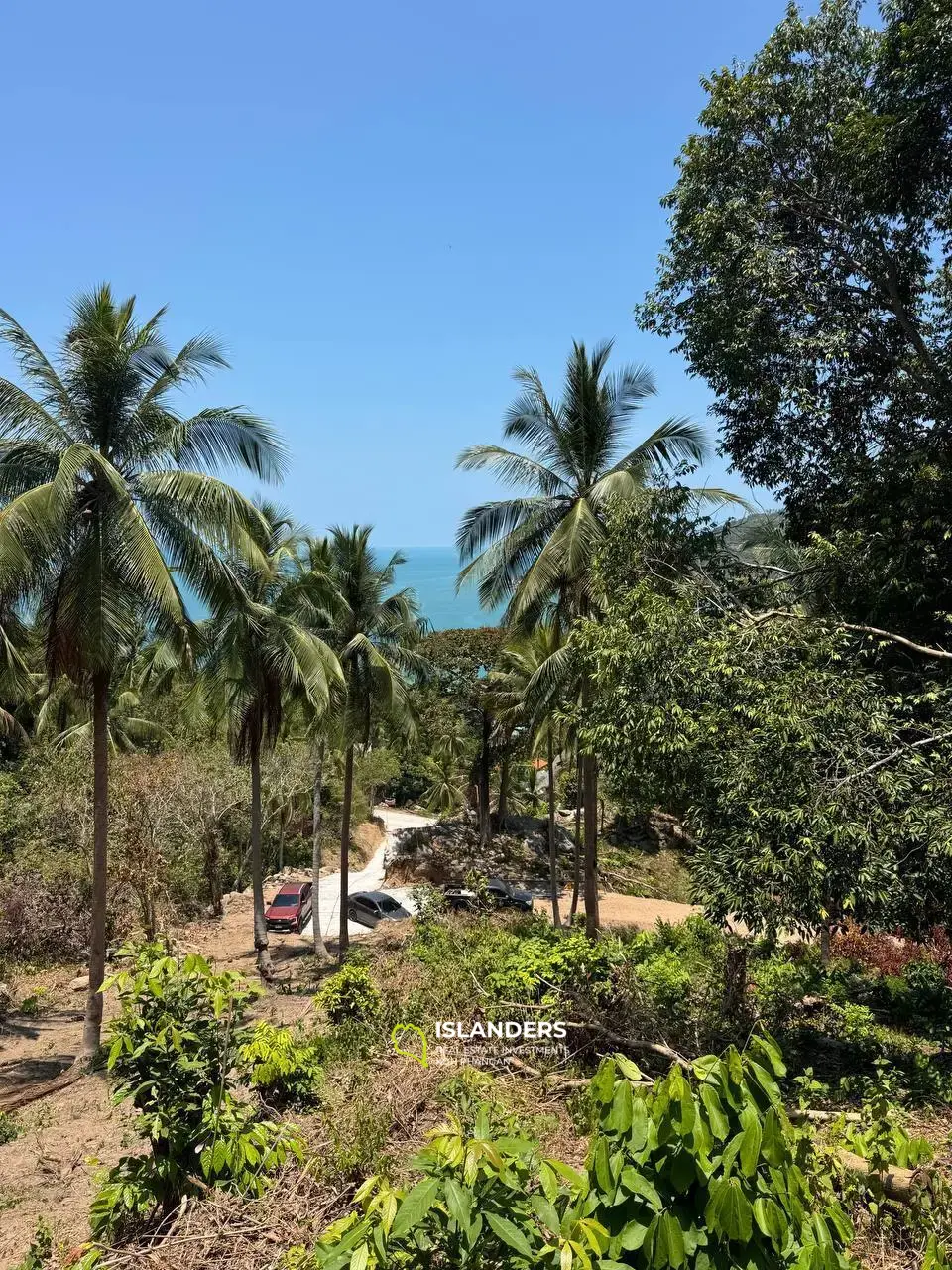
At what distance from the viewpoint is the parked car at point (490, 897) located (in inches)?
444

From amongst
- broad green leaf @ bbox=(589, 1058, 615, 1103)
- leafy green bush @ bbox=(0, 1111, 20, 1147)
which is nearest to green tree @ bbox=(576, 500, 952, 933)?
broad green leaf @ bbox=(589, 1058, 615, 1103)

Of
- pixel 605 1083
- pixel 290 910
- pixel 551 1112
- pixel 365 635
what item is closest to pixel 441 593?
pixel 290 910

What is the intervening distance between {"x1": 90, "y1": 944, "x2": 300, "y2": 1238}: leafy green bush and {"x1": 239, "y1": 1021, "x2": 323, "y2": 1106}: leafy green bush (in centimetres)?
72

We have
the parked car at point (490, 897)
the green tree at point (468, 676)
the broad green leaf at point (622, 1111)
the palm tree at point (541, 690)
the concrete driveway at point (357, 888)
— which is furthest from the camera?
the green tree at point (468, 676)

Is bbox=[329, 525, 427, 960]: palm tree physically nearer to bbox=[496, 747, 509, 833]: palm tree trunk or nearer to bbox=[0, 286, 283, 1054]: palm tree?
bbox=[0, 286, 283, 1054]: palm tree

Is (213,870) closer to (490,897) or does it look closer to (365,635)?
(365,635)

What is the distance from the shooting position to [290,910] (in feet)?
72.0

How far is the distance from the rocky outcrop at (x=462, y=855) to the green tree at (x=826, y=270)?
59.6 feet

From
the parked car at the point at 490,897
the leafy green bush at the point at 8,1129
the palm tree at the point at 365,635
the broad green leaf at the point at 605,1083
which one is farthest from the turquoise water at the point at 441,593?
the broad green leaf at the point at 605,1083

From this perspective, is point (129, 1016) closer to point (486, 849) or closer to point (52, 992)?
point (52, 992)

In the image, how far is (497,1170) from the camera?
8.17 ft

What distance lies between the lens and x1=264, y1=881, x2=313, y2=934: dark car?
21.7m

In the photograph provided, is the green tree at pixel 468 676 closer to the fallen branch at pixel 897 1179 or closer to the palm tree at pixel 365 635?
the palm tree at pixel 365 635

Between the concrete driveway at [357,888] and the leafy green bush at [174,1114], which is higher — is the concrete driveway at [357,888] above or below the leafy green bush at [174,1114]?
below
